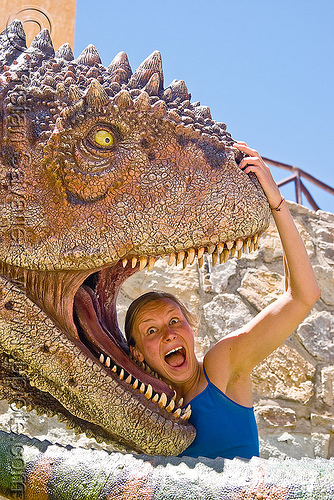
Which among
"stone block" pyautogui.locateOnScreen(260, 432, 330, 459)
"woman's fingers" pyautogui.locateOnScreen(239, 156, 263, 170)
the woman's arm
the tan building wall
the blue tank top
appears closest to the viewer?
"woman's fingers" pyautogui.locateOnScreen(239, 156, 263, 170)

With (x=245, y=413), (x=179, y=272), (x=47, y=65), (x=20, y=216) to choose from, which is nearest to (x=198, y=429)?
(x=245, y=413)

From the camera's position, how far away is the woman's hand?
2068mm

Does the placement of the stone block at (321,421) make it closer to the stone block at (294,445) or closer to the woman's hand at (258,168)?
the stone block at (294,445)

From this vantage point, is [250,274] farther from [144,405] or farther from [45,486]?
[45,486]

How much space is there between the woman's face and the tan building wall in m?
1.92

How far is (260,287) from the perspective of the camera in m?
4.67

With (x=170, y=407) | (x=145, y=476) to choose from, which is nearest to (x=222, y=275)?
(x=170, y=407)

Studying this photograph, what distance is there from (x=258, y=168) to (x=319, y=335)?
278 cm

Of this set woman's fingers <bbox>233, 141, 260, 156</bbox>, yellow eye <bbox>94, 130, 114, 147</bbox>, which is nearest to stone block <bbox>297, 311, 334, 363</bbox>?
woman's fingers <bbox>233, 141, 260, 156</bbox>

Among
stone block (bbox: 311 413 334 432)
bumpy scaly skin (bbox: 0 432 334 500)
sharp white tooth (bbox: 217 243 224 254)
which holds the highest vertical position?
sharp white tooth (bbox: 217 243 224 254)

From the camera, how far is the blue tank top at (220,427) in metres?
2.39

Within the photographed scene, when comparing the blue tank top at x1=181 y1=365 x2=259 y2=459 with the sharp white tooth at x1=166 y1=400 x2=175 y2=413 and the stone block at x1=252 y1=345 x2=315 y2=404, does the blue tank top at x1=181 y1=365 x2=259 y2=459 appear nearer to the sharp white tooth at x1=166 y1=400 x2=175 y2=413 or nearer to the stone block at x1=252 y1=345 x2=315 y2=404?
the sharp white tooth at x1=166 y1=400 x2=175 y2=413

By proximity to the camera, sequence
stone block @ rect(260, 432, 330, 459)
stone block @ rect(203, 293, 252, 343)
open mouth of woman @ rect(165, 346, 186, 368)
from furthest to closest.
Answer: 1. stone block @ rect(203, 293, 252, 343)
2. stone block @ rect(260, 432, 330, 459)
3. open mouth of woman @ rect(165, 346, 186, 368)

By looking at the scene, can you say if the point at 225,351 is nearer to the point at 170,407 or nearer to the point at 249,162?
the point at 170,407
